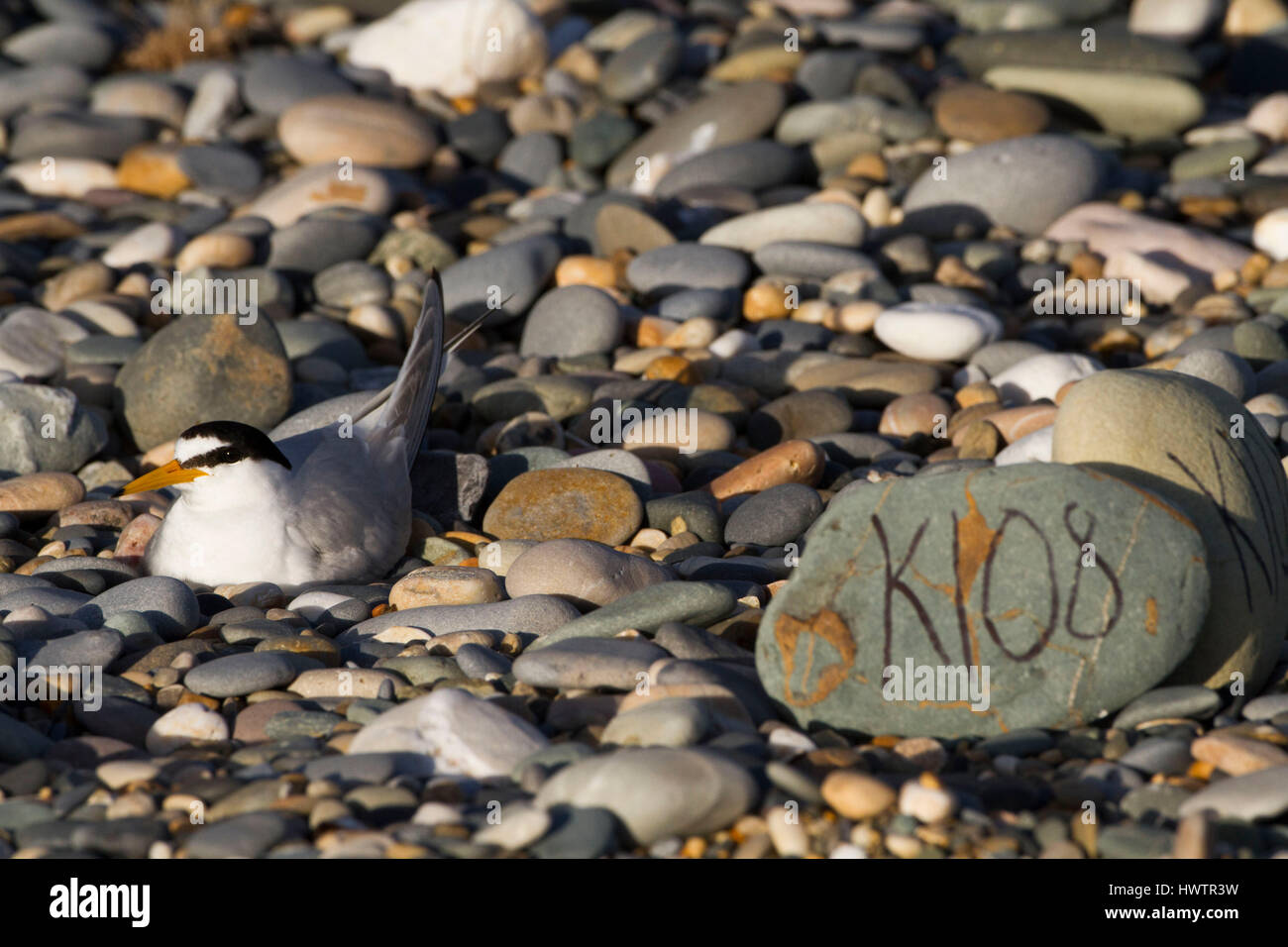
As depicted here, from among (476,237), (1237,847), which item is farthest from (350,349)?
(1237,847)

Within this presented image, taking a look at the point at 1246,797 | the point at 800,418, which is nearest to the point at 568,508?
the point at 800,418

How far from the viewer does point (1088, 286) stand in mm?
7789

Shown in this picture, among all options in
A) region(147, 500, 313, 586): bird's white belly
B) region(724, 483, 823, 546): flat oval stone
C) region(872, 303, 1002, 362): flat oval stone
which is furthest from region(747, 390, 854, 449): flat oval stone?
region(147, 500, 313, 586): bird's white belly

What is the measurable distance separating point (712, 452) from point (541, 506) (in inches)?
42.5

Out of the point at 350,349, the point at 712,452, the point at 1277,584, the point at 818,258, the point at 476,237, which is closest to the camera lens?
the point at 1277,584

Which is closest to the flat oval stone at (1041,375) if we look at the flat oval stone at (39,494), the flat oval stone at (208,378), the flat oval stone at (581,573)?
the flat oval stone at (581,573)

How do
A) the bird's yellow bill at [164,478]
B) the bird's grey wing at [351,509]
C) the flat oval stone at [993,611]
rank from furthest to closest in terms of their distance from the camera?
the bird's grey wing at [351,509], the bird's yellow bill at [164,478], the flat oval stone at [993,611]

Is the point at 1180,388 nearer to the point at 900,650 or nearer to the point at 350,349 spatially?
the point at 900,650

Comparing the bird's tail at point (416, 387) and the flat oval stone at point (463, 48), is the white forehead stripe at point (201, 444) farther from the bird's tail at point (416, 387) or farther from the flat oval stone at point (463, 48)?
the flat oval stone at point (463, 48)

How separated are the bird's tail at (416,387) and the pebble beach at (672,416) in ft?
0.92

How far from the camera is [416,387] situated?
5809mm

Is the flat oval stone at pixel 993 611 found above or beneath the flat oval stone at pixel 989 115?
beneath

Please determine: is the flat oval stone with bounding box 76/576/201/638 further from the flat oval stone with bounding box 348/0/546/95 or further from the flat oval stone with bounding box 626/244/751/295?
the flat oval stone with bounding box 348/0/546/95

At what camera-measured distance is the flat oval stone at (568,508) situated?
536 centimetres
